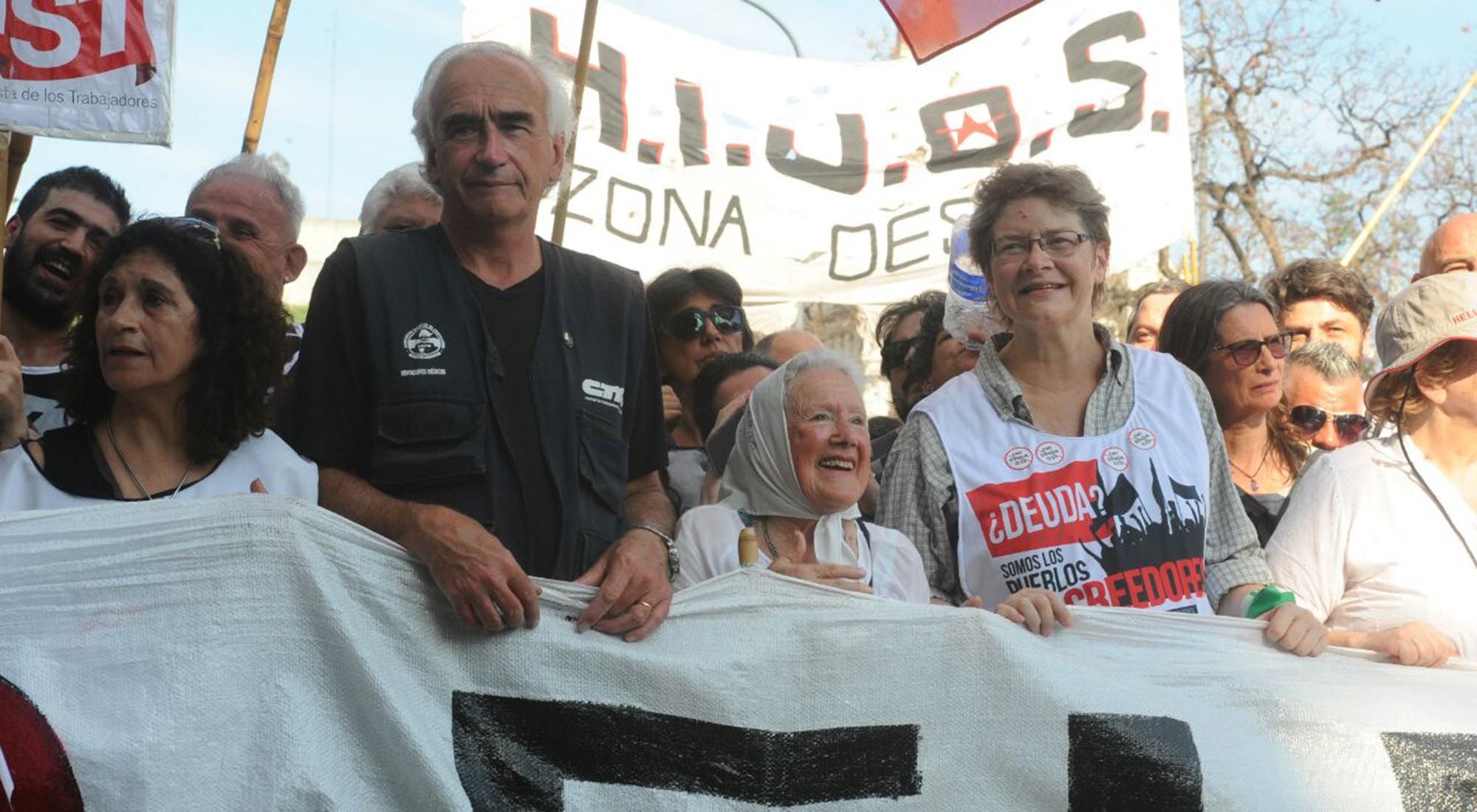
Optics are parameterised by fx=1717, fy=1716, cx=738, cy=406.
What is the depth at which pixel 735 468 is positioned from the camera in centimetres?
371

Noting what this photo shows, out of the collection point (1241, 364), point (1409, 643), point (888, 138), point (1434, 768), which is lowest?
point (1434, 768)

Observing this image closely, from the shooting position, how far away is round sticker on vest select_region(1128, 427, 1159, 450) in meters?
3.57

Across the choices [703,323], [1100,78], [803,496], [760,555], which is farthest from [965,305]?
[1100,78]

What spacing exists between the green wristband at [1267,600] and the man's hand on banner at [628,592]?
1.25 meters

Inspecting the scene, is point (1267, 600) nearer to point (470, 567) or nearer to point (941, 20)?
point (470, 567)

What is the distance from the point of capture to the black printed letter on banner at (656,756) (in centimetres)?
290

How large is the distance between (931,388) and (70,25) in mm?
2587

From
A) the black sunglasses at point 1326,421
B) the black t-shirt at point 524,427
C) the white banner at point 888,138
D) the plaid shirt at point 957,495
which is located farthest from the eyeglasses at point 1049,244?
the white banner at point 888,138

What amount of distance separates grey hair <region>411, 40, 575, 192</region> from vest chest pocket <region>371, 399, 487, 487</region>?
0.58 m

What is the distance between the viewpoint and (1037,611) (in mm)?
3211

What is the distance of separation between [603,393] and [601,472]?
0.16 metres

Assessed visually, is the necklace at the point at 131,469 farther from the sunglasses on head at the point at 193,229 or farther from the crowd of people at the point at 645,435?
the sunglasses on head at the point at 193,229

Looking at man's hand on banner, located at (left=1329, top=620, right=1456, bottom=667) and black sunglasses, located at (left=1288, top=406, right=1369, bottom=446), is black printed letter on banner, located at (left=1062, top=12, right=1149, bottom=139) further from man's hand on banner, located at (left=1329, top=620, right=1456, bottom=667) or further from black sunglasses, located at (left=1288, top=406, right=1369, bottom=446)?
man's hand on banner, located at (left=1329, top=620, right=1456, bottom=667)

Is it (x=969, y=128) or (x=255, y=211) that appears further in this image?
(x=969, y=128)
